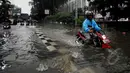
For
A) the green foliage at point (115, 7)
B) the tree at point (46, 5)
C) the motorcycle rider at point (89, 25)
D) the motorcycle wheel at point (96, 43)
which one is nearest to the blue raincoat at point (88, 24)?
the motorcycle rider at point (89, 25)

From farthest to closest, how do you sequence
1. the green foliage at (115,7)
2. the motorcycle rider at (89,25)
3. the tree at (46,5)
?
the tree at (46,5) < the green foliage at (115,7) < the motorcycle rider at (89,25)

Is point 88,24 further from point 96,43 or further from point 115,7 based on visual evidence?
point 115,7

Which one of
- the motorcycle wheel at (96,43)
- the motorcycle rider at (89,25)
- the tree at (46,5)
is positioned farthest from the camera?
the tree at (46,5)

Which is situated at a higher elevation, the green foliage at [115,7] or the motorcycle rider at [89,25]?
the green foliage at [115,7]

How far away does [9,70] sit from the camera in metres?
7.05

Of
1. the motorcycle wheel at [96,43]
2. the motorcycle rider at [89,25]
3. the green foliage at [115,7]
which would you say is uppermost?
the green foliage at [115,7]

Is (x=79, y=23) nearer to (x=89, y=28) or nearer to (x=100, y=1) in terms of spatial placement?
(x=100, y=1)

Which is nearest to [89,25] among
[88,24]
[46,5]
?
[88,24]

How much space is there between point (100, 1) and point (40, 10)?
61.3 m

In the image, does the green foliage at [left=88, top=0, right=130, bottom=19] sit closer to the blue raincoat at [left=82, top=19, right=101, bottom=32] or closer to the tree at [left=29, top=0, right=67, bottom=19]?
the blue raincoat at [left=82, top=19, right=101, bottom=32]

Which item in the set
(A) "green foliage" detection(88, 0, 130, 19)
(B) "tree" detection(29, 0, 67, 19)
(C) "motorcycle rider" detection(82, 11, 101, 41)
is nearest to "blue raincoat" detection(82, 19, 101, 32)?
(C) "motorcycle rider" detection(82, 11, 101, 41)

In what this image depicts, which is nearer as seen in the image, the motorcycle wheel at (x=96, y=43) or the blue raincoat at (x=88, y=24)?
the motorcycle wheel at (x=96, y=43)

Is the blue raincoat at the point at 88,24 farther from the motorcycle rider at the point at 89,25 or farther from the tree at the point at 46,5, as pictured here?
the tree at the point at 46,5

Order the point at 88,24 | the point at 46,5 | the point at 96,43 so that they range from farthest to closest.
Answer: the point at 46,5
the point at 88,24
the point at 96,43
